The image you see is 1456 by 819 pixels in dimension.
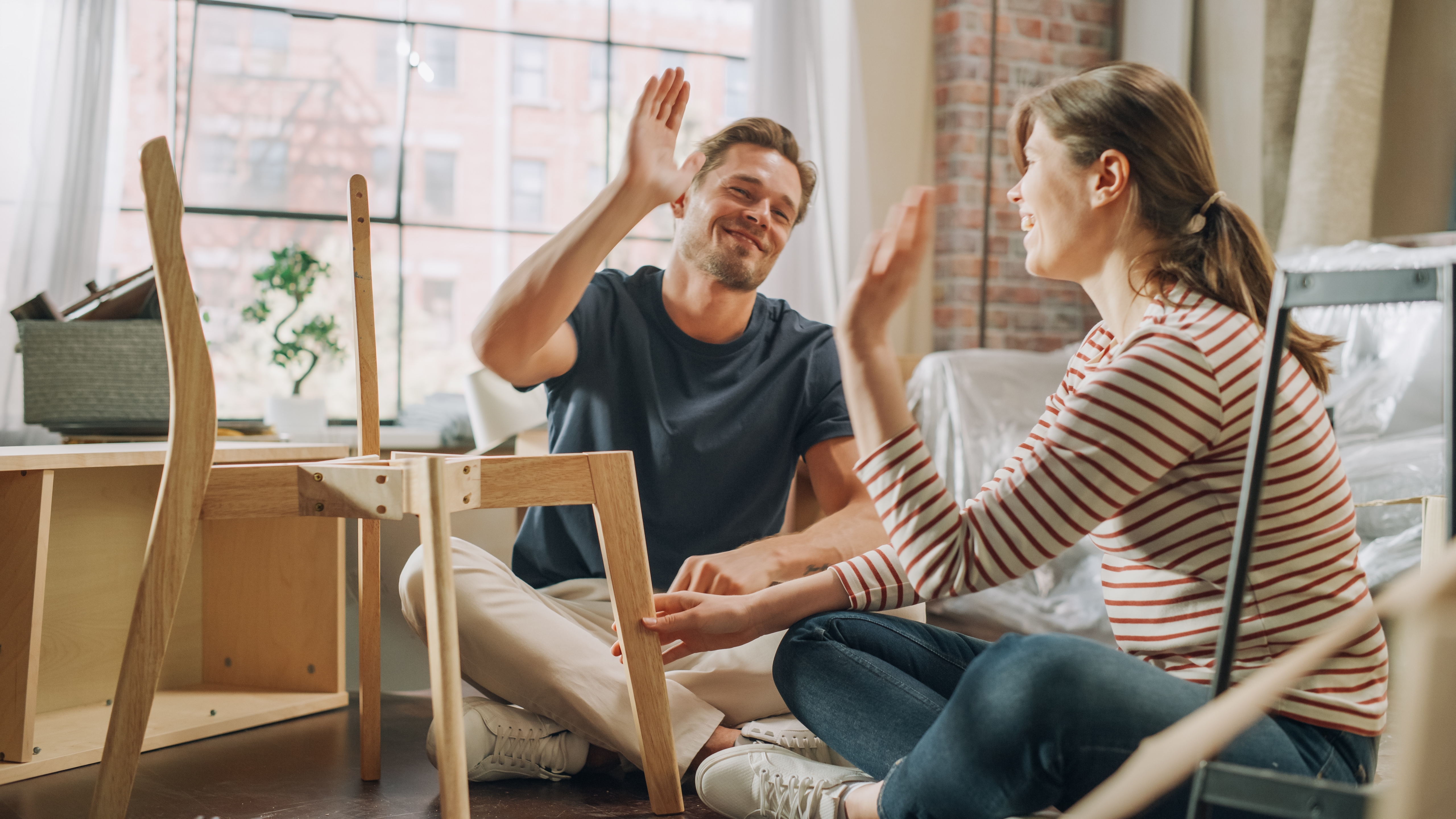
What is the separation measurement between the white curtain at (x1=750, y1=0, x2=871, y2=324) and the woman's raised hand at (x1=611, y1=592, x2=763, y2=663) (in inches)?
76.9

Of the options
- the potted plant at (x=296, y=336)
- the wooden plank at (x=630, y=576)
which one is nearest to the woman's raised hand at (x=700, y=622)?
the wooden plank at (x=630, y=576)

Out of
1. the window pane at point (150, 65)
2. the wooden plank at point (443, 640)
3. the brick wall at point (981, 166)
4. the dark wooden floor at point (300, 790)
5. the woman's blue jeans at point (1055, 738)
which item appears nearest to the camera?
the woman's blue jeans at point (1055, 738)

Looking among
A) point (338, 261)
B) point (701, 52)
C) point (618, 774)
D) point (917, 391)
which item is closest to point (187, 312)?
point (618, 774)

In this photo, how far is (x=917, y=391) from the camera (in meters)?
2.61

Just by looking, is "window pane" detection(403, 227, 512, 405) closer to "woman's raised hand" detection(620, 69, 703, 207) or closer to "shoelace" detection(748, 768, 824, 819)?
"woman's raised hand" detection(620, 69, 703, 207)

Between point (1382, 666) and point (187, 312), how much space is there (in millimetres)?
1145

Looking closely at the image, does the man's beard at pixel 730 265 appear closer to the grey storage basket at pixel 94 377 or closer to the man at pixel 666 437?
the man at pixel 666 437

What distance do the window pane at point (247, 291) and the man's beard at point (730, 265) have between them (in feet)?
4.69

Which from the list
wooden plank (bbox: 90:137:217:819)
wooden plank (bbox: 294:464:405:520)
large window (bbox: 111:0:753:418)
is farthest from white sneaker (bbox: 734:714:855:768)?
large window (bbox: 111:0:753:418)

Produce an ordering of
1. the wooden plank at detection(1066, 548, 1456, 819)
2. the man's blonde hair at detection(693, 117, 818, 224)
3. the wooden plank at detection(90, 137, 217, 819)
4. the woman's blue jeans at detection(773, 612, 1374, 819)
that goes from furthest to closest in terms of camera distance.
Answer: the man's blonde hair at detection(693, 117, 818, 224) < the wooden plank at detection(90, 137, 217, 819) < the woman's blue jeans at detection(773, 612, 1374, 819) < the wooden plank at detection(1066, 548, 1456, 819)

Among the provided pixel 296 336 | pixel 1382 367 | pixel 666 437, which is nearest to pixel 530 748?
pixel 666 437

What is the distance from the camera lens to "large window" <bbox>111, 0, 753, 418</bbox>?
9.35 feet

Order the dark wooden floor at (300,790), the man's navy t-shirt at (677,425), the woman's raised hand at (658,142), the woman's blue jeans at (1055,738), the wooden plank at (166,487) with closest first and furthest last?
1. the woman's blue jeans at (1055,738)
2. the wooden plank at (166,487)
3. the dark wooden floor at (300,790)
4. the woman's raised hand at (658,142)
5. the man's navy t-shirt at (677,425)

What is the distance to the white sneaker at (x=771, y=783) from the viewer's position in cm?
115
